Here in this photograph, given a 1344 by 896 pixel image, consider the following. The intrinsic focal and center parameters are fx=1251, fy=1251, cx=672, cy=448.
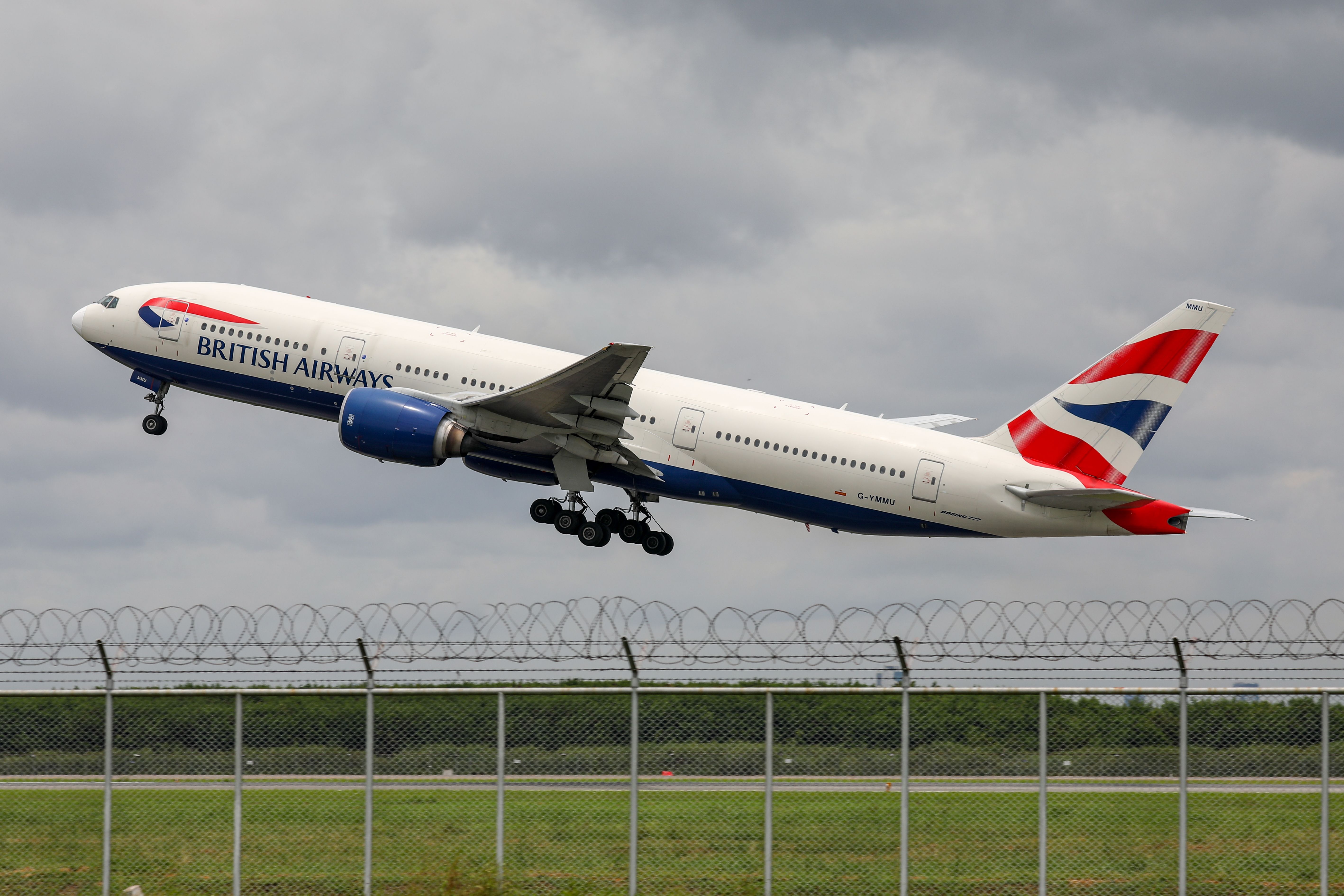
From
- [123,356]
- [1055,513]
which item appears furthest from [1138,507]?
[123,356]

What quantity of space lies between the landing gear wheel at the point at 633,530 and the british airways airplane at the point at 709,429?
1809 mm

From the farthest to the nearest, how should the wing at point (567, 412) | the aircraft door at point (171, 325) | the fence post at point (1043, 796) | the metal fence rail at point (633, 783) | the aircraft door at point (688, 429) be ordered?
1. the aircraft door at point (171, 325)
2. the aircraft door at point (688, 429)
3. the wing at point (567, 412)
4. the metal fence rail at point (633, 783)
5. the fence post at point (1043, 796)

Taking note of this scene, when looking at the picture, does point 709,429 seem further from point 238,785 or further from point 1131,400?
point 238,785

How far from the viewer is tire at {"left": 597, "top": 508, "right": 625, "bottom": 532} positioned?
4022cm

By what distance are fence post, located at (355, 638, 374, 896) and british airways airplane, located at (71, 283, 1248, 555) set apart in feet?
60.2

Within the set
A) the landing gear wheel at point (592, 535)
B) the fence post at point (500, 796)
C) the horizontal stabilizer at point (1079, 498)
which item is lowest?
the fence post at point (500, 796)

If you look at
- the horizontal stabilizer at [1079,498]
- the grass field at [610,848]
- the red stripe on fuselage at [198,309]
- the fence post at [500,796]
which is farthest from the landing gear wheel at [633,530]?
the fence post at [500,796]

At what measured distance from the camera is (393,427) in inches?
1380

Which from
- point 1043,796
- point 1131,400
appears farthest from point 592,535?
point 1043,796

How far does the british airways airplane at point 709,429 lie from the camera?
116 feet

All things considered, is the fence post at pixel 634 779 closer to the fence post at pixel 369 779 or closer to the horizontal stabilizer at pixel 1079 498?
the fence post at pixel 369 779

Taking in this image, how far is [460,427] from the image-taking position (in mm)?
36250

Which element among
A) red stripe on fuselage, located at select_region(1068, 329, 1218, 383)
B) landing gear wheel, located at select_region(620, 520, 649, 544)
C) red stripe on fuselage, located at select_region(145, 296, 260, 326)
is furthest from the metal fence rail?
red stripe on fuselage, located at select_region(145, 296, 260, 326)

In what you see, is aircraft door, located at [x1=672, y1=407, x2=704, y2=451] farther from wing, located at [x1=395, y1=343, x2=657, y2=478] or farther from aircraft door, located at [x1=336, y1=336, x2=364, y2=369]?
aircraft door, located at [x1=336, y1=336, x2=364, y2=369]
